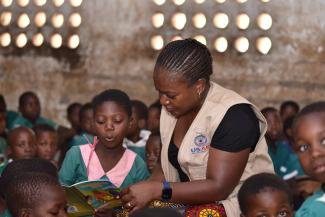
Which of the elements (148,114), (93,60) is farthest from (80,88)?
(148,114)

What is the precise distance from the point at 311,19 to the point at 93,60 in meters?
2.43

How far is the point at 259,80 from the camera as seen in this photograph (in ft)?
27.4

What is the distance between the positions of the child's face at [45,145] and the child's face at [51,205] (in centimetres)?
Answer: 282

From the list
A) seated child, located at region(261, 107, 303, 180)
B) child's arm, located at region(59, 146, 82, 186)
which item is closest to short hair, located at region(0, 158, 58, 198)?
child's arm, located at region(59, 146, 82, 186)

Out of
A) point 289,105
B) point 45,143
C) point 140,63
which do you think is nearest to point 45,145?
point 45,143

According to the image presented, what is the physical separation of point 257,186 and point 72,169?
1.26m

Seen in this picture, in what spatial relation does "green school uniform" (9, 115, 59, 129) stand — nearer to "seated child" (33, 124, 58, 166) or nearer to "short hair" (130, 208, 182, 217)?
"seated child" (33, 124, 58, 166)

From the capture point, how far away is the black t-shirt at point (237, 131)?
354cm

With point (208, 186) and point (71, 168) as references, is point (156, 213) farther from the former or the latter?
point (71, 168)

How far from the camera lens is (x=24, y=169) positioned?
13.8ft

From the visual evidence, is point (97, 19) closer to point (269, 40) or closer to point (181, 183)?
point (269, 40)

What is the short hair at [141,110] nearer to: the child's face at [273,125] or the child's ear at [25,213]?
the child's face at [273,125]

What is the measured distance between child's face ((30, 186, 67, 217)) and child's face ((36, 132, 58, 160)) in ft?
9.26

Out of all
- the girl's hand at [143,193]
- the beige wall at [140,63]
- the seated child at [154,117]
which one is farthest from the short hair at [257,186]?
the beige wall at [140,63]
